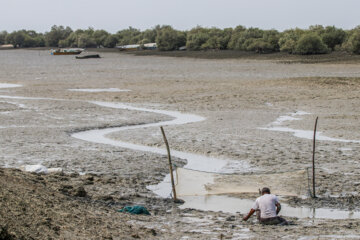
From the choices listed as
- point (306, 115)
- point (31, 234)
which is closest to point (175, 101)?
point (306, 115)

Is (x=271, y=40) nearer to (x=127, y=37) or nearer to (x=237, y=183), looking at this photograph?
(x=237, y=183)

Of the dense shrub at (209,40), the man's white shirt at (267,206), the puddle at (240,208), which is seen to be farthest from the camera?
the dense shrub at (209,40)

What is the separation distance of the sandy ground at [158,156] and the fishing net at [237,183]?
21.3 inches

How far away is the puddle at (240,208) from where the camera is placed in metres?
11.7

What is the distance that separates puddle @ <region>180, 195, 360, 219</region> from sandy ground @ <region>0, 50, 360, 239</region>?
0.40 m

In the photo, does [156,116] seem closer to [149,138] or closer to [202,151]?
[149,138]

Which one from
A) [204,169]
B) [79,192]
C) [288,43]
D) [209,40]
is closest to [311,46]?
[288,43]

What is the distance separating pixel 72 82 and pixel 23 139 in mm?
25579

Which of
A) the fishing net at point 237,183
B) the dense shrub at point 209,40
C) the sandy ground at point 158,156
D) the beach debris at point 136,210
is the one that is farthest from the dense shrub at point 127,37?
the beach debris at point 136,210

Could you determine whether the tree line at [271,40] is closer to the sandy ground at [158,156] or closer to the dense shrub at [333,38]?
the dense shrub at [333,38]

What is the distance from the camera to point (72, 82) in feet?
148

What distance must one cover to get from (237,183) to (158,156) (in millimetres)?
4394

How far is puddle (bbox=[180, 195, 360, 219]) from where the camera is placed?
1169 cm

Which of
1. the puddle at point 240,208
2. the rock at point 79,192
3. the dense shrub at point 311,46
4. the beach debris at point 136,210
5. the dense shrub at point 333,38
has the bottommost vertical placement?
the puddle at point 240,208
